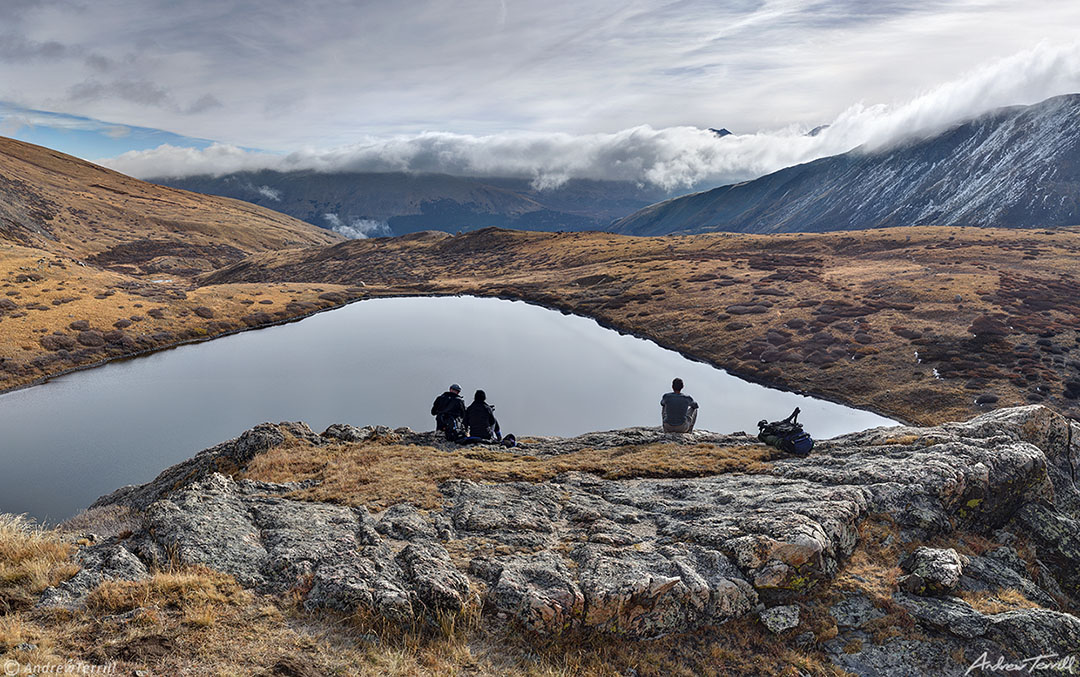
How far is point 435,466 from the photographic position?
65.2ft

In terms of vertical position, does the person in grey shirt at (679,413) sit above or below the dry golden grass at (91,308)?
below

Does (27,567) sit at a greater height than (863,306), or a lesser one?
lesser

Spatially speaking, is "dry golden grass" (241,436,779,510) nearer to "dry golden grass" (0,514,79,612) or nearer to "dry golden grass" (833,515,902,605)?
"dry golden grass" (833,515,902,605)

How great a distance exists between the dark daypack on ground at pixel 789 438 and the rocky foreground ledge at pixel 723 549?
1.81 m

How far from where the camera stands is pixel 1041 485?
16594mm

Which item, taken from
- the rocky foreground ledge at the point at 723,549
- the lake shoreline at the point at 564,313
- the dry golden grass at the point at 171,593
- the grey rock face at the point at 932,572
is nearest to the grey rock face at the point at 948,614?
the rocky foreground ledge at the point at 723,549

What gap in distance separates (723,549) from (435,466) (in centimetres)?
1163

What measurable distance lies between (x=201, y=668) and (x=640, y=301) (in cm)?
9339

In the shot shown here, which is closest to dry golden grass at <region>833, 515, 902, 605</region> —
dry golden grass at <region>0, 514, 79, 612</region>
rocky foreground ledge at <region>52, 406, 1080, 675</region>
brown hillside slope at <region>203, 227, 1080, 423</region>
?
rocky foreground ledge at <region>52, 406, 1080, 675</region>

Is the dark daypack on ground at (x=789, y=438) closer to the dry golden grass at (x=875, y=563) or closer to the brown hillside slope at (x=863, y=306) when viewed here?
the dry golden grass at (x=875, y=563)

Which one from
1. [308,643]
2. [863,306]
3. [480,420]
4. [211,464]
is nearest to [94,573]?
[308,643]

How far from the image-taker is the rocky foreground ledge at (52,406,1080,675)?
1038 centimetres

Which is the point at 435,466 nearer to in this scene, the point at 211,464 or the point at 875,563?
the point at 211,464

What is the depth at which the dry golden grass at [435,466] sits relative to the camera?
16.9 meters
